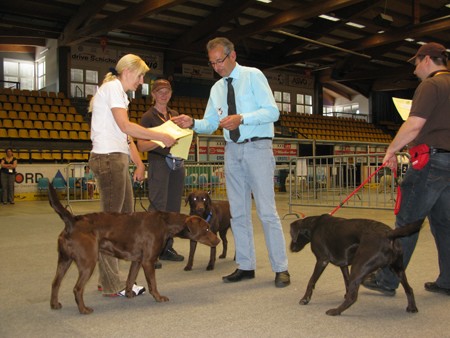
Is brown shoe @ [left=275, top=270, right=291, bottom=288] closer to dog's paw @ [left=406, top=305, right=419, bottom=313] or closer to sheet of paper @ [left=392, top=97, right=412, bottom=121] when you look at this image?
dog's paw @ [left=406, top=305, right=419, bottom=313]

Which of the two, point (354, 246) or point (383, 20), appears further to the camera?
A: point (383, 20)

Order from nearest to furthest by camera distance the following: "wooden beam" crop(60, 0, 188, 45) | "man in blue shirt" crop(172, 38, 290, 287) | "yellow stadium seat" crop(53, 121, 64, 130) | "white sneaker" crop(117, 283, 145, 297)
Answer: "white sneaker" crop(117, 283, 145, 297) < "man in blue shirt" crop(172, 38, 290, 287) < "wooden beam" crop(60, 0, 188, 45) < "yellow stadium seat" crop(53, 121, 64, 130)

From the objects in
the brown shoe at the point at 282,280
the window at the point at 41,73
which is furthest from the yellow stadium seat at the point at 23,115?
the brown shoe at the point at 282,280

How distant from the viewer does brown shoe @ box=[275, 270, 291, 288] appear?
343 centimetres

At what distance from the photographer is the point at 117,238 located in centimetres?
291

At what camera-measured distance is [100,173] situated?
3.12 meters

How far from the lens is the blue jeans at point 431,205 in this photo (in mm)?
3012

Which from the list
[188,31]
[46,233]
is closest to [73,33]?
[188,31]

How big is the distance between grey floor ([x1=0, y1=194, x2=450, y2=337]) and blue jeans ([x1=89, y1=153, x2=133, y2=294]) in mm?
123

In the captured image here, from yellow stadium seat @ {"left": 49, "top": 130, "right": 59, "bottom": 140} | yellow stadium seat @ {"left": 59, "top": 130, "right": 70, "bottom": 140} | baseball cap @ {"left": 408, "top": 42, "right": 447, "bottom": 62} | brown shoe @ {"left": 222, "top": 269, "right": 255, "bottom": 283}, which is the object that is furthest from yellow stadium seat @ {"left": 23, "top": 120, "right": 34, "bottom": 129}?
baseball cap @ {"left": 408, "top": 42, "right": 447, "bottom": 62}

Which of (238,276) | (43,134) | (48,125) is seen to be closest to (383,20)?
(48,125)

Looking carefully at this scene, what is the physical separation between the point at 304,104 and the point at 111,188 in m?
24.8

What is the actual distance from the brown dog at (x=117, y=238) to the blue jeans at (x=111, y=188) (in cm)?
13

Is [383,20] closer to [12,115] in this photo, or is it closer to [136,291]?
[12,115]
